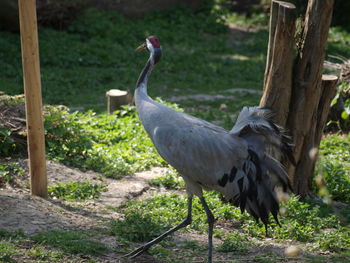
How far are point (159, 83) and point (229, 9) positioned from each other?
21.0ft

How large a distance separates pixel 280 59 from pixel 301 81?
0.36m

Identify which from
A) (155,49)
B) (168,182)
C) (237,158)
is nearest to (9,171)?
(168,182)

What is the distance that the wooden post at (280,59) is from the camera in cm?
587

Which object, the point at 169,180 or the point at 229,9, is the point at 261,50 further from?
the point at 169,180

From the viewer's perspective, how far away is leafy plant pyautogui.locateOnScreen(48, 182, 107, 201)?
6.20 meters

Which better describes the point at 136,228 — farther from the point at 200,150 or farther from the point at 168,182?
the point at 168,182

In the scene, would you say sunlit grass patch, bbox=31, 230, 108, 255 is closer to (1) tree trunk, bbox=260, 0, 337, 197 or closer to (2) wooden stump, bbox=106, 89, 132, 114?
(1) tree trunk, bbox=260, 0, 337, 197

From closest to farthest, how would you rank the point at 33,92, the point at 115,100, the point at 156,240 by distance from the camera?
the point at 156,240 < the point at 33,92 < the point at 115,100

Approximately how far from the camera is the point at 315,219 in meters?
5.89

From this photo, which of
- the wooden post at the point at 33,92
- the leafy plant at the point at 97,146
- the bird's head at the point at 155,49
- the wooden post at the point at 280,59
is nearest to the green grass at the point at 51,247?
the wooden post at the point at 33,92

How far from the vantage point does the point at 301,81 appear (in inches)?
245

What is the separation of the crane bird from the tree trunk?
1.20 metres

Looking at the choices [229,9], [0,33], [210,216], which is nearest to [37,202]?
[210,216]

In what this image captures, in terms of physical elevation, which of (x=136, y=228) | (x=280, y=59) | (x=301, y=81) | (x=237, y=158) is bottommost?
(x=136, y=228)
